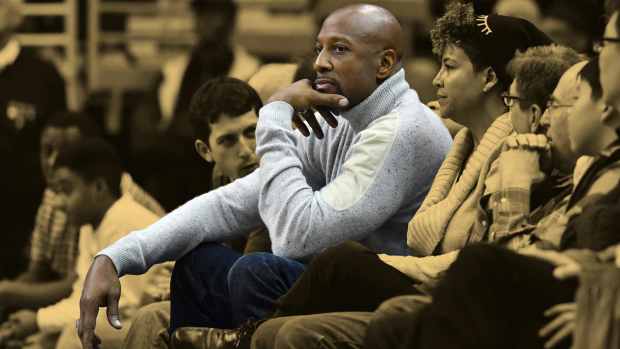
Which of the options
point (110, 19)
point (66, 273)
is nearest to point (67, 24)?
point (110, 19)

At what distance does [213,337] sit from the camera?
337cm

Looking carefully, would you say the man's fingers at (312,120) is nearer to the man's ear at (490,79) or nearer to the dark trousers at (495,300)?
the man's ear at (490,79)

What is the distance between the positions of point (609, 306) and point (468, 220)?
846 millimetres

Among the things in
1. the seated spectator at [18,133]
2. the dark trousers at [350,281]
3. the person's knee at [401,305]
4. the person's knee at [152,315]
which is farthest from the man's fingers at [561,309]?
the seated spectator at [18,133]

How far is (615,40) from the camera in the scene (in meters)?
2.83

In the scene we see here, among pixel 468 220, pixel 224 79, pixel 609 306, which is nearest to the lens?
pixel 609 306

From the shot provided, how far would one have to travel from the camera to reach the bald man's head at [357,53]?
358 cm

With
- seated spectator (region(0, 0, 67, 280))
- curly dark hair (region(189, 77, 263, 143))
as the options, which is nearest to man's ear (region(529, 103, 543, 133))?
curly dark hair (region(189, 77, 263, 143))

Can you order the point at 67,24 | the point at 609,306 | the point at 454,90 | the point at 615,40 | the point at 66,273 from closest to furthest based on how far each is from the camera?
the point at 609,306 → the point at 615,40 → the point at 454,90 → the point at 66,273 → the point at 67,24

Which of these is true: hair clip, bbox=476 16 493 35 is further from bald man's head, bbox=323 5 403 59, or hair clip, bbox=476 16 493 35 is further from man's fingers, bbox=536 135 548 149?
man's fingers, bbox=536 135 548 149

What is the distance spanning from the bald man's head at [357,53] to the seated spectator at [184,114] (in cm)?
165

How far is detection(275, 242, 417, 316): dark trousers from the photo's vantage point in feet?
10.0

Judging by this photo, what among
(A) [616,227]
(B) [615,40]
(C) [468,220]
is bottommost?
(C) [468,220]

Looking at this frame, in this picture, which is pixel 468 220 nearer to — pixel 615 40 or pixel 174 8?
pixel 615 40
